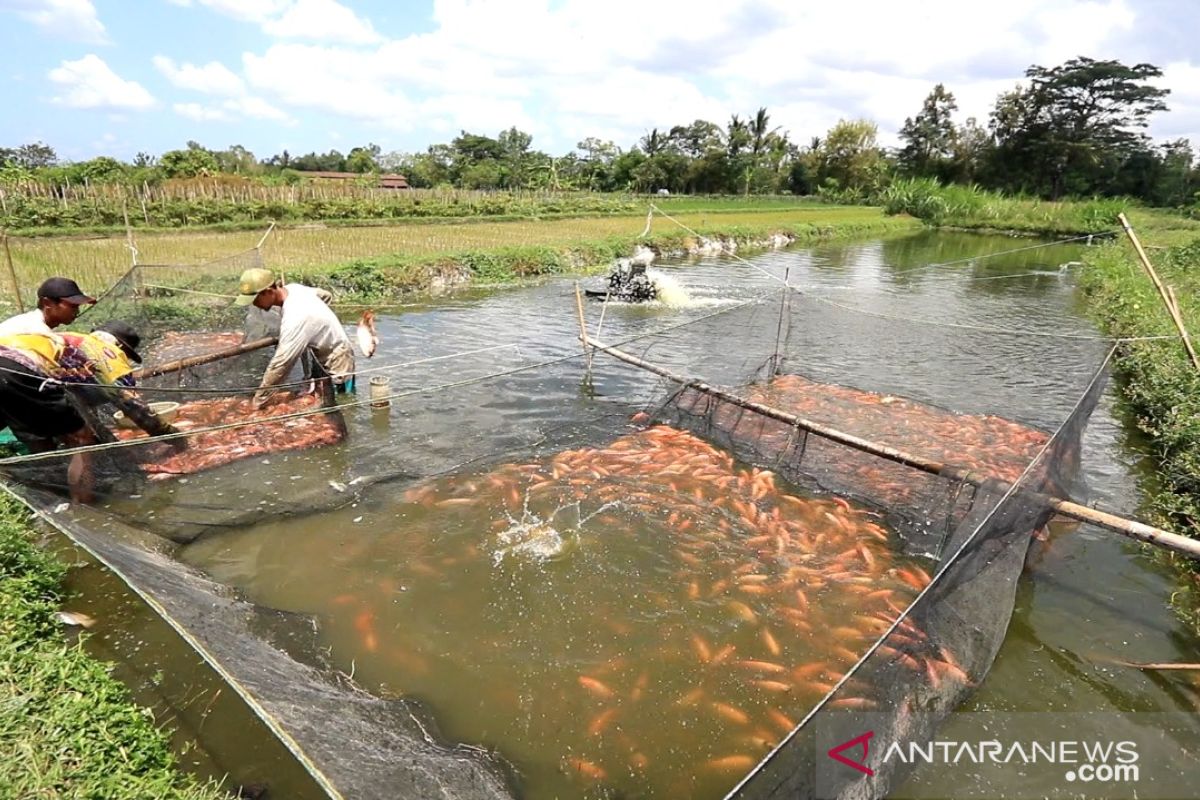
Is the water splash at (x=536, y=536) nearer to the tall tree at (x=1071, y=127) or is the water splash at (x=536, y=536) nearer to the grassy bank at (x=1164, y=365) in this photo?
the grassy bank at (x=1164, y=365)

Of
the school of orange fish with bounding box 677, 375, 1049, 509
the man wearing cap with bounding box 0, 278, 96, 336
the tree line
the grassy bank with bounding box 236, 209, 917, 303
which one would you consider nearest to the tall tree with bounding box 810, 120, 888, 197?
the tree line

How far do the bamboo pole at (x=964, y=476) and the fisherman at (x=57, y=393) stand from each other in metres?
5.99

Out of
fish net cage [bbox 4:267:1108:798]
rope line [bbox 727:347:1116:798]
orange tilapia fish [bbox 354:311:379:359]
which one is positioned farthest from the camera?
orange tilapia fish [bbox 354:311:379:359]

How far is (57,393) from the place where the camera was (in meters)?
5.33

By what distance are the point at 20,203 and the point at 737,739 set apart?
31.5m

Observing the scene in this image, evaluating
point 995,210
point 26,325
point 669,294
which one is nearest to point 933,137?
point 995,210

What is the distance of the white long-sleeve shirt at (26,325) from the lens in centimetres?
533

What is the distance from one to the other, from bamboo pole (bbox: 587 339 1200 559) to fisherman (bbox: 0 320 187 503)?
5.99m

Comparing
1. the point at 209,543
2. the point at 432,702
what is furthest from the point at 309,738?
the point at 209,543

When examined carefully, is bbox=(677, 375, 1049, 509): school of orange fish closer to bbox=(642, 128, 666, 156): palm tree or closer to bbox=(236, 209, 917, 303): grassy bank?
bbox=(236, 209, 917, 303): grassy bank

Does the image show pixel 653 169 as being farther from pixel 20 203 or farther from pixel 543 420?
pixel 543 420

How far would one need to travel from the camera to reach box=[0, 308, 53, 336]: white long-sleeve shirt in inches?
210

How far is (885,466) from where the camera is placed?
6.73 m

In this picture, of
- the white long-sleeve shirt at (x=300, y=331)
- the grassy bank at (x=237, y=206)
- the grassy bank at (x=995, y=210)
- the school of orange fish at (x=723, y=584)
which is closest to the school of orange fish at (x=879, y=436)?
the school of orange fish at (x=723, y=584)
